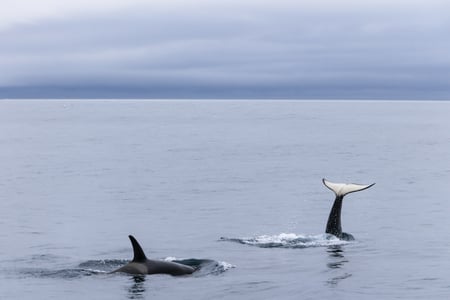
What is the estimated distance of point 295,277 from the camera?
86.5ft

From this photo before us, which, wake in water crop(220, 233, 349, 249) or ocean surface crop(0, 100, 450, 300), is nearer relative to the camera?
ocean surface crop(0, 100, 450, 300)

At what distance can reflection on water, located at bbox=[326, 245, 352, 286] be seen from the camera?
84.9 feet

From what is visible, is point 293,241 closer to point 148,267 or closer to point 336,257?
point 336,257

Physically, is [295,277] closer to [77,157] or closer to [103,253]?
[103,253]

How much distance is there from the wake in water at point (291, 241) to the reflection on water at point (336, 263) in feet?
2.79

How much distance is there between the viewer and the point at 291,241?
32.9 meters

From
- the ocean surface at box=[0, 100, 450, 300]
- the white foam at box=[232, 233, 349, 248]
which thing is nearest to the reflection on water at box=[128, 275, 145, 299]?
the ocean surface at box=[0, 100, 450, 300]

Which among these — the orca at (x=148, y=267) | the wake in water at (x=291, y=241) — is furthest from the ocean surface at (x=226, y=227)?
the orca at (x=148, y=267)

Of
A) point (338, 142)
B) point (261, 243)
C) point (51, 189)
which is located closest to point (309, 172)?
point (51, 189)

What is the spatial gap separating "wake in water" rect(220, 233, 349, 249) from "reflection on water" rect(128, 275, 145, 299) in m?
7.41

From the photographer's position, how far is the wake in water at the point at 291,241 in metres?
31.9

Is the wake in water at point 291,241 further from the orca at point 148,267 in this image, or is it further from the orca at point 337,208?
the orca at point 148,267

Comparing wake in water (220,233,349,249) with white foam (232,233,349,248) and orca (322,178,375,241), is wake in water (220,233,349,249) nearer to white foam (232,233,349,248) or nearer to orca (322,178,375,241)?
white foam (232,233,349,248)

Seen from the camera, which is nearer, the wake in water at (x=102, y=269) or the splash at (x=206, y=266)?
the splash at (x=206, y=266)
